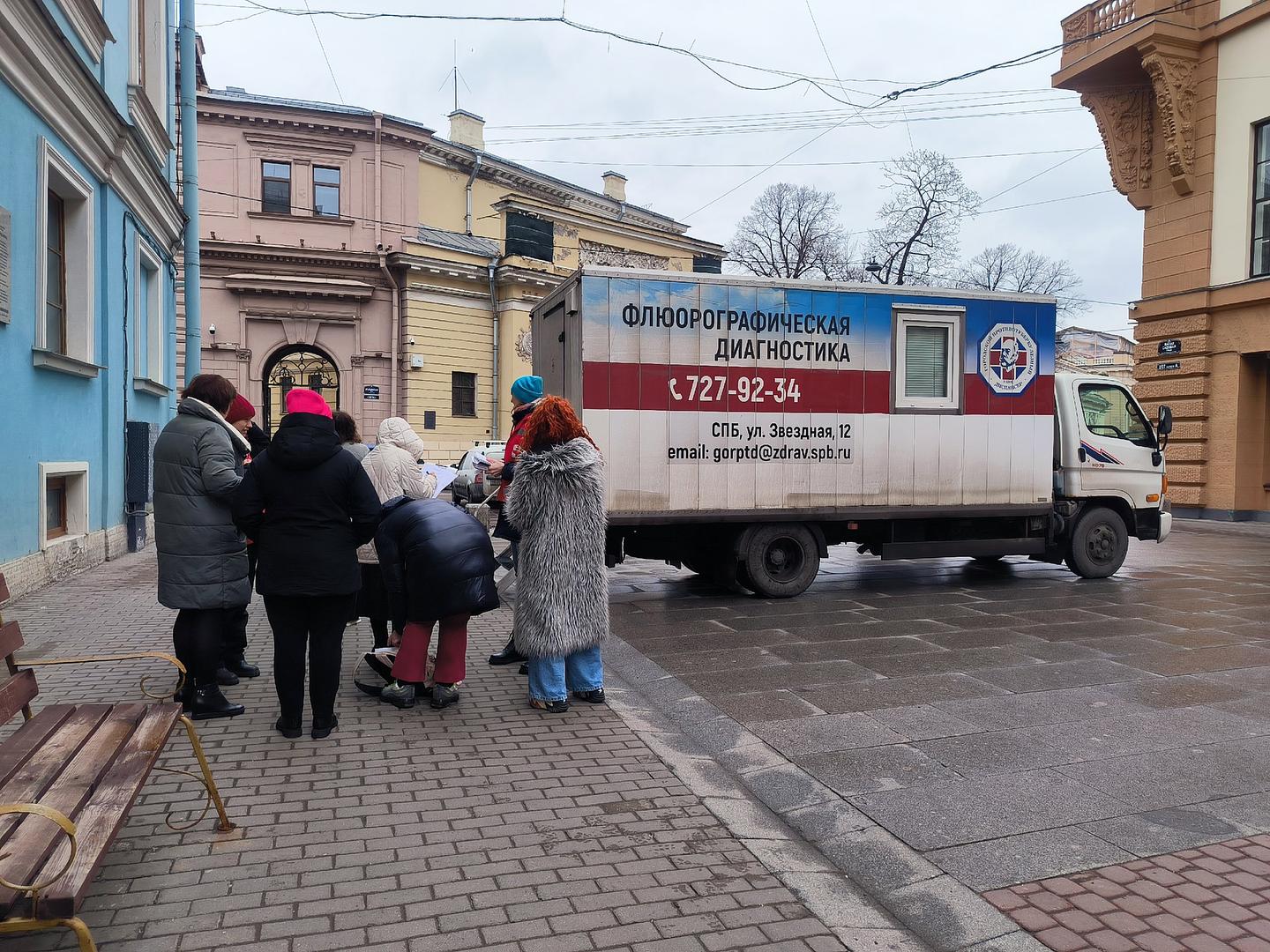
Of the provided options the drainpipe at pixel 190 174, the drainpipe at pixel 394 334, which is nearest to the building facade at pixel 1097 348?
the drainpipe at pixel 394 334

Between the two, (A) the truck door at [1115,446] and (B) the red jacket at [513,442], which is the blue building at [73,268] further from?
(A) the truck door at [1115,446]

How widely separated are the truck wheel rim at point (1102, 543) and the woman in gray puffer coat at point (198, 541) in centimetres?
925

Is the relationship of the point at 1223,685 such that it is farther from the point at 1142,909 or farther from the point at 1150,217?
the point at 1150,217

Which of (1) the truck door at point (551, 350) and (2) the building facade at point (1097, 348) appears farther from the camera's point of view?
(2) the building facade at point (1097, 348)

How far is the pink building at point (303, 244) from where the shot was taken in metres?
27.5

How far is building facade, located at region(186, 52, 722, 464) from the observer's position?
2772 cm

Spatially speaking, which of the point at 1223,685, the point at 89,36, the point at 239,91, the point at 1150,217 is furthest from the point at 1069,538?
the point at 239,91

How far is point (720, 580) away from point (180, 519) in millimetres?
5848

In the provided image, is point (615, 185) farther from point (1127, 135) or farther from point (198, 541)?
point (198, 541)

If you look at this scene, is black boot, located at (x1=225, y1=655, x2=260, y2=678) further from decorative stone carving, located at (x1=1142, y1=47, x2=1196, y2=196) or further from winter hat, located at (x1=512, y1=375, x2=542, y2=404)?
decorative stone carving, located at (x1=1142, y1=47, x2=1196, y2=196)

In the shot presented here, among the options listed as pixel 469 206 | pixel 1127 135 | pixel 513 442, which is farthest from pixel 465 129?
pixel 513 442

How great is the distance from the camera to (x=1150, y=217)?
20.8 m

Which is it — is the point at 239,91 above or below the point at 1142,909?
above

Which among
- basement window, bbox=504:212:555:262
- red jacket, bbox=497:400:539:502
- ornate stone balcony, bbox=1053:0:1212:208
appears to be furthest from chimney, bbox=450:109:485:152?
red jacket, bbox=497:400:539:502
